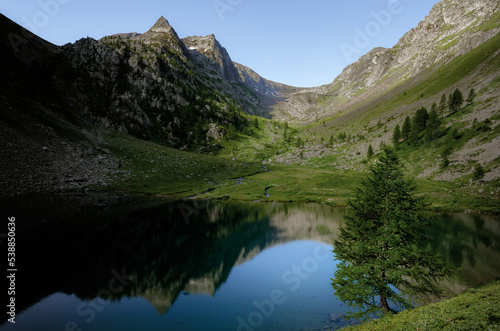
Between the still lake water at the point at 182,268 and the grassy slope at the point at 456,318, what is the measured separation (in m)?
8.45

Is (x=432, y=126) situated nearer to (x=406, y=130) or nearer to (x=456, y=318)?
(x=406, y=130)

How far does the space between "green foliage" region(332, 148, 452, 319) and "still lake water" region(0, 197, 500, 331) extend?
436 cm

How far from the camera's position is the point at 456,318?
1187 centimetres

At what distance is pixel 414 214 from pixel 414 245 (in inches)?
93.1

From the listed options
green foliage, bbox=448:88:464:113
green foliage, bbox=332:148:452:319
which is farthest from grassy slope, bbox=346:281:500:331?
green foliage, bbox=448:88:464:113

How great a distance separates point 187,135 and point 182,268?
14368cm

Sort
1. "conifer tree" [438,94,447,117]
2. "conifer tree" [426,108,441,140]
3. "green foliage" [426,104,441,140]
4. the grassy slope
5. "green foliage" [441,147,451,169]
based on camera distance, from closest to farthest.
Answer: the grassy slope → "green foliage" [441,147,451,169] → "green foliage" [426,104,441,140] → "conifer tree" [426,108,441,140] → "conifer tree" [438,94,447,117]

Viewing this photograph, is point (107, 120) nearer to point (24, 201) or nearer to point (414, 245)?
point (24, 201)

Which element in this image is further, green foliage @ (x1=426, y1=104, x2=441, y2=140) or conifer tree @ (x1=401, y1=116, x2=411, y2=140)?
conifer tree @ (x1=401, y1=116, x2=411, y2=140)

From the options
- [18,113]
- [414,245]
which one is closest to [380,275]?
[414,245]

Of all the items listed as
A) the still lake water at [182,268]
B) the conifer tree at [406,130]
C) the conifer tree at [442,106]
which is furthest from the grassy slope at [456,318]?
the conifer tree at [442,106]

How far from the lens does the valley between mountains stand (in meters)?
71.1

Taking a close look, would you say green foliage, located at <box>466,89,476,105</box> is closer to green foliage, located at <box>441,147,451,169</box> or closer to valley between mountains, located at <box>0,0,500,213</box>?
valley between mountains, located at <box>0,0,500,213</box>

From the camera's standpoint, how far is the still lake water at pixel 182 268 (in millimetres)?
20500
